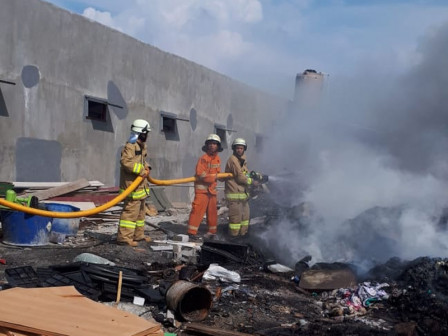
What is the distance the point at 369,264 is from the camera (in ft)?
19.9

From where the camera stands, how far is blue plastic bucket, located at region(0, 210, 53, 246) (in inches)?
241

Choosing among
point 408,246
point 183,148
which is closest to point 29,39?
point 183,148

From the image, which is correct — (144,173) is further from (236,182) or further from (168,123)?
(168,123)

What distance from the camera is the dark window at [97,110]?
942 cm

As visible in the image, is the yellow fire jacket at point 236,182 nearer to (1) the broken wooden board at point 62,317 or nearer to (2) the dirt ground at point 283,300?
(2) the dirt ground at point 283,300

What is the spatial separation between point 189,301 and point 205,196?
3.97 meters

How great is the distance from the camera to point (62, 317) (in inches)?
123

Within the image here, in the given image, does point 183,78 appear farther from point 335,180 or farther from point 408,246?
point 408,246

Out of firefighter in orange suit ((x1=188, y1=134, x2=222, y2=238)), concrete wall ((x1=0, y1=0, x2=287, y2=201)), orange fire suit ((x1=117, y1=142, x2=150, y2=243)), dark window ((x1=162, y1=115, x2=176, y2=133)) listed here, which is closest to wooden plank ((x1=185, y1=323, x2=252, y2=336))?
orange fire suit ((x1=117, y1=142, x2=150, y2=243))

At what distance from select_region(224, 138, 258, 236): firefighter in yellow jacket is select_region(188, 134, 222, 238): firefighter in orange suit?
283 mm

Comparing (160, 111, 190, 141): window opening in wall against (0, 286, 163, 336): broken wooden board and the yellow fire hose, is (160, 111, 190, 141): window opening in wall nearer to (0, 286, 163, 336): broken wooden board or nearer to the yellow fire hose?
the yellow fire hose

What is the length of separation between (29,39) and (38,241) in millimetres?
3775

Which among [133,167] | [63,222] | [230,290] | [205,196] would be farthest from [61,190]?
[230,290]

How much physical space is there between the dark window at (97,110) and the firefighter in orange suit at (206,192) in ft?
9.07
